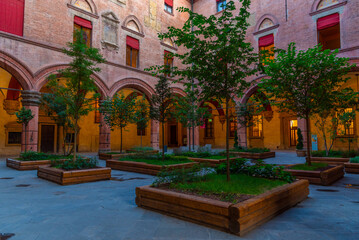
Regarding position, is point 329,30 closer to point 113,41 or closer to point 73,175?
point 113,41

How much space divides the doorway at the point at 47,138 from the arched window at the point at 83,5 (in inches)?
387

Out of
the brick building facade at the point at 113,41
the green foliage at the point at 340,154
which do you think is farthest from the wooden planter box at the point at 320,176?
the brick building facade at the point at 113,41

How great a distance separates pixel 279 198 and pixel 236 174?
187 cm

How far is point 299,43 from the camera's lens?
15.9 m

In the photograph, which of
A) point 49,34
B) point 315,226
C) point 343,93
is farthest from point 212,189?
point 49,34

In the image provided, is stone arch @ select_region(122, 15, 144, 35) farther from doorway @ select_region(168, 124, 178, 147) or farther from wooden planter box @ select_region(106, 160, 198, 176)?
doorway @ select_region(168, 124, 178, 147)

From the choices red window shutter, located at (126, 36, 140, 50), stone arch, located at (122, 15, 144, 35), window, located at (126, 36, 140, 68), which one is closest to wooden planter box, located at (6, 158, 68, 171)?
window, located at (126, 36, 140, 68)

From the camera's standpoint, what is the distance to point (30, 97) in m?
12.1

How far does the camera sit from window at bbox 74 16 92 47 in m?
14.6

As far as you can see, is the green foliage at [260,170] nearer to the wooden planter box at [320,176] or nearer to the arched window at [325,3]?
the wooden planter box at [320,176]

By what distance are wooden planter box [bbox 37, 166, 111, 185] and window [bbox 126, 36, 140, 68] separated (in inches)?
457

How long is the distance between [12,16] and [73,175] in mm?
10525

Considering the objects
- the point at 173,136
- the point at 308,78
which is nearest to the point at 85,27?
the point at 308,78

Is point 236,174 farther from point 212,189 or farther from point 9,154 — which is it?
point 9,154
